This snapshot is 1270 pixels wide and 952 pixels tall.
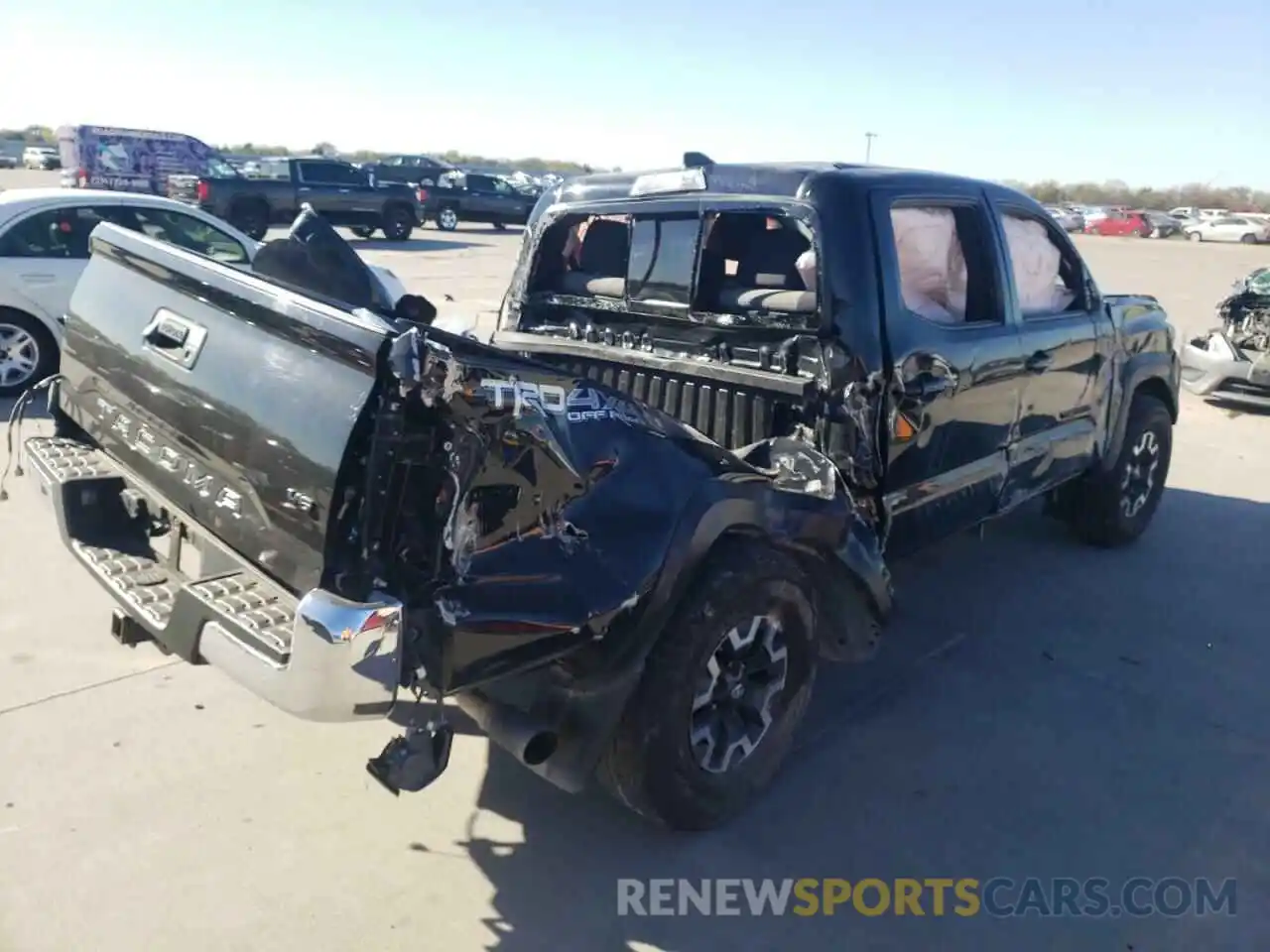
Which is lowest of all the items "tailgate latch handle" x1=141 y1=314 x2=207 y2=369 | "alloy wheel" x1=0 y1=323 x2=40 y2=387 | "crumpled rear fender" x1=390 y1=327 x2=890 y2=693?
"alloy wheel" x1=0 y1=323 x2=40 y2=387

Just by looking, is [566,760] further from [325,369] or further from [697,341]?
[697,341]

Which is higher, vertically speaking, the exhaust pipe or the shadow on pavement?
the exhaust pipe

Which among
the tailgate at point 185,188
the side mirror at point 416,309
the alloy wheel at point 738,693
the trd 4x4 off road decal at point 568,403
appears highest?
the tailgate at point 185,188

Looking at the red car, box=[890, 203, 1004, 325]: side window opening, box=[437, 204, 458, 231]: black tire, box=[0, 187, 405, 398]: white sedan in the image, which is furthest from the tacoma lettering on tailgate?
the red car

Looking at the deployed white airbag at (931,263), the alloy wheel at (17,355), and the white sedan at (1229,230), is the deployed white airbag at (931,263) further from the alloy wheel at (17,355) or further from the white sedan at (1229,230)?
the white sedan at (1229,230)

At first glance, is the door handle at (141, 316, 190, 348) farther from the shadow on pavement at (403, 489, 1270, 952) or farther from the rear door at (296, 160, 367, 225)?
the rear door at (296, 160, 367, 225)

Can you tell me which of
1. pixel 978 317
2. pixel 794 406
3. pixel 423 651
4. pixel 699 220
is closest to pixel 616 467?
A: pixel 423 651

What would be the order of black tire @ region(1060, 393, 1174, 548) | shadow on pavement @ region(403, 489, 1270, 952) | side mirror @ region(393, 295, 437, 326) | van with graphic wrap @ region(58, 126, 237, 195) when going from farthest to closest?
van with graphic wrap @ region(58, 126, 237, 195)
black tire @ region(1060, 393, 1174, 548)
side mirror @ region(393, 295, 437, 326)
shadow on pavement @ region(403, 489, 1270, 952)

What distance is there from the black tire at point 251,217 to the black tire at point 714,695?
2148 centimetres

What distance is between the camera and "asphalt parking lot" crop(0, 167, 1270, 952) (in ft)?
9.39

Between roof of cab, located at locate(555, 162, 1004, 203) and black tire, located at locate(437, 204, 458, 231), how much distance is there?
26.7 metres

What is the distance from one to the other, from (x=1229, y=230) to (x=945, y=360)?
166ft

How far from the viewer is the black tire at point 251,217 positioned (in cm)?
2233

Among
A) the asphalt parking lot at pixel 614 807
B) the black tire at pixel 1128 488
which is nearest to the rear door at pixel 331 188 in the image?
the asphalt parking lot at pixel 614 807
